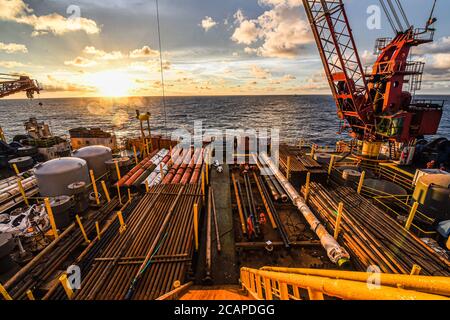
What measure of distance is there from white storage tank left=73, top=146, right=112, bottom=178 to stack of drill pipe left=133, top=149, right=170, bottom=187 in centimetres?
434

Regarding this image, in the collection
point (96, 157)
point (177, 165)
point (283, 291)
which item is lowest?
point (177, 165)

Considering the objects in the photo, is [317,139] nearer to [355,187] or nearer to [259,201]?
[355,187]

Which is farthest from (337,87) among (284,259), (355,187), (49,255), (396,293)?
(49,255)

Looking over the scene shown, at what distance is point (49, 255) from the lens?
8930 millimetres

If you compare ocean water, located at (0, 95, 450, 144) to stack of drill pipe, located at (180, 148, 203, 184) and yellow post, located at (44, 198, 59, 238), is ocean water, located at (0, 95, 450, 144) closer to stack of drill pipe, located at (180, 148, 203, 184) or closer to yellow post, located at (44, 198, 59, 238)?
stack of drill pipe, located at (180, 148, 203, 184)

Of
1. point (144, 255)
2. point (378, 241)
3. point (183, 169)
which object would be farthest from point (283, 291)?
point (183, 169)

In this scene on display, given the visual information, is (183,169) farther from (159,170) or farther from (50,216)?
(50,216)

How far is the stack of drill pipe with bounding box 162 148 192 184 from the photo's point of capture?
1464 centimetres

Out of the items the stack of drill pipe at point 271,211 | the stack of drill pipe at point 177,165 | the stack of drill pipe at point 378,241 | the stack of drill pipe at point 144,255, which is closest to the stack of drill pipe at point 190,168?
the stack of drill pipe at point 177,165

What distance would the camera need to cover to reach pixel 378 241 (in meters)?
8.49

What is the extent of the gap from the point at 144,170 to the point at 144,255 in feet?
30.2

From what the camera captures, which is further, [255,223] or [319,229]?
[255,223]

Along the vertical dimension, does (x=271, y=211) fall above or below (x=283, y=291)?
below
